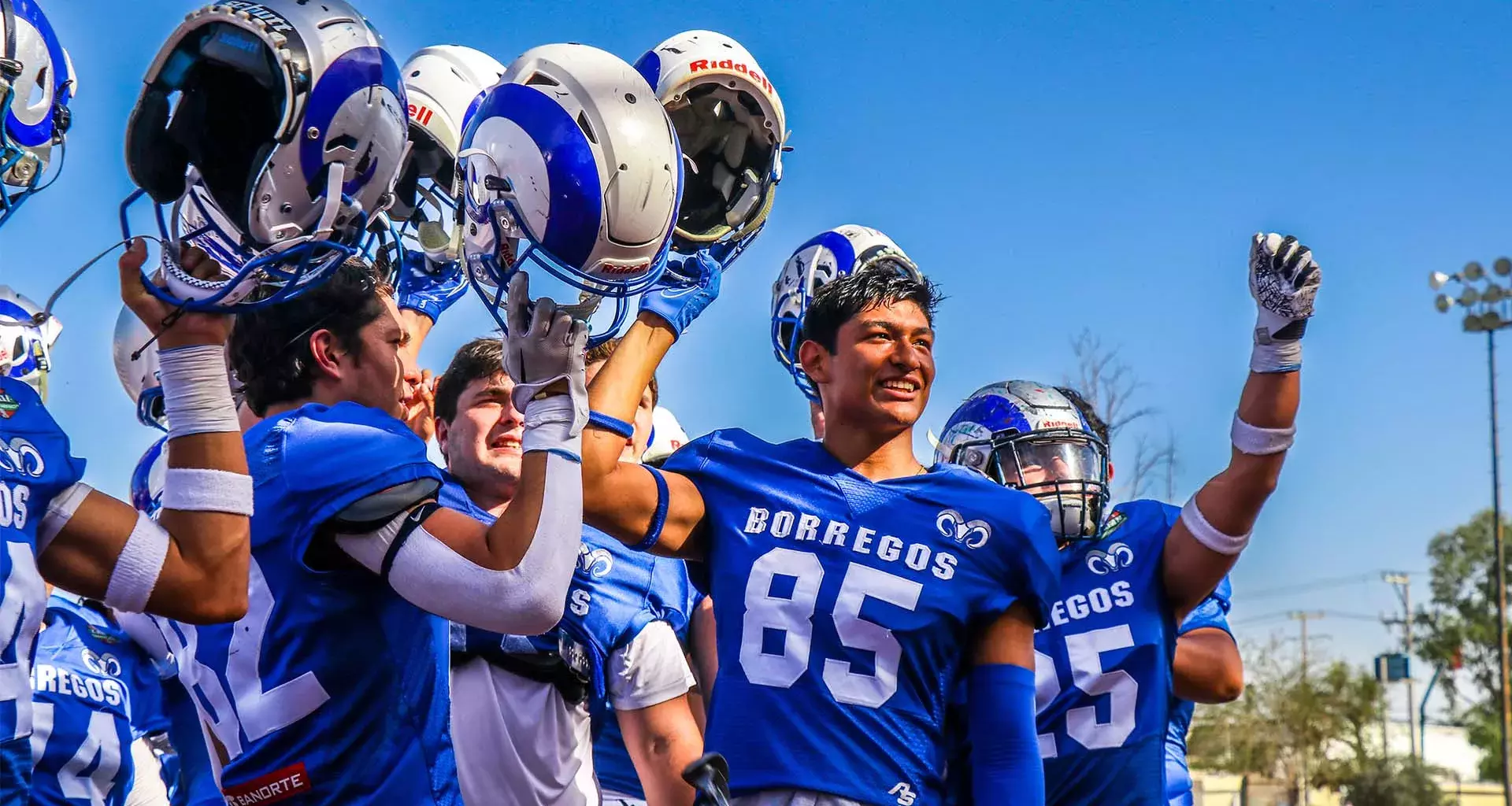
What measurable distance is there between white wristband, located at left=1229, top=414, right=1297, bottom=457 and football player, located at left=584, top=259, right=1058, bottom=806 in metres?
0.94

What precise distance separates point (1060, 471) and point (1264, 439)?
0.64m

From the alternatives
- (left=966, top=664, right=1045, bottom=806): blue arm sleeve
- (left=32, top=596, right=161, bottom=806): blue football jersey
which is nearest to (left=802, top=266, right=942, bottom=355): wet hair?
(left=966, top=664, right=1045, bottom=806): blue arm sleeve

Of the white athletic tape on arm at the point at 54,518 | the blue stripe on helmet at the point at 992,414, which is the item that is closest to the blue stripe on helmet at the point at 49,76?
the white athletic tape on arm at the point at 54,518

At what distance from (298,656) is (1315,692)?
43.0 meters

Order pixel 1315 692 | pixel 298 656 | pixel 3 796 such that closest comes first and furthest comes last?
pixel 3 796, pixel 298 656, pixel 1315 692

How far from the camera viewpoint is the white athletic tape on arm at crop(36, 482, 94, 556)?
2734 mm

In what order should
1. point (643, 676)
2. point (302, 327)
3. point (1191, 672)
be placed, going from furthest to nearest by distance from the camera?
point (1191, 672) < point (643, 676) < point (302, 327)

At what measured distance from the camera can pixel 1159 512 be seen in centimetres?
516

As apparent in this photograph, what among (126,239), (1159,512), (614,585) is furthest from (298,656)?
(1159,512)

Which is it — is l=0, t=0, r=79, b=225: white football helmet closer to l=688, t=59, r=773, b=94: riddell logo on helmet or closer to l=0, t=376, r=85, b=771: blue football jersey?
l=0, t=376, r=85, b=771: blue football jersey

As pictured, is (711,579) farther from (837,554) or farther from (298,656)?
(298,656)

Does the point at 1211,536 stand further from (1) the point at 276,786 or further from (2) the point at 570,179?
(1) the point at 276,786

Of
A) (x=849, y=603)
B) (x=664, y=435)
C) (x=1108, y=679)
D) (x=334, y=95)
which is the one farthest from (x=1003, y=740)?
(x=664, y=435)

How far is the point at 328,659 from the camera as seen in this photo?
123 inches
